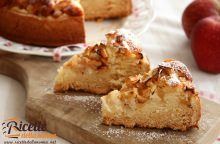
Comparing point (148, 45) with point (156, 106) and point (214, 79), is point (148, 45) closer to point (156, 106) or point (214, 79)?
point (214, 79)

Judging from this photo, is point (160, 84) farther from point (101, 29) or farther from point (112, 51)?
point (101, 29)

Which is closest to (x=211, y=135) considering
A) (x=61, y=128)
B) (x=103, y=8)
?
(x=61, y=128)

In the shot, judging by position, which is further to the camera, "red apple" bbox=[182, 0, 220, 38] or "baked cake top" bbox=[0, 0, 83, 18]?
"red apple" bbox=[182, 0, 220, 38]

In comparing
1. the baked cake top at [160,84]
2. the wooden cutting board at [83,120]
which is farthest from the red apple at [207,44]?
the baked cake top at [160,84]

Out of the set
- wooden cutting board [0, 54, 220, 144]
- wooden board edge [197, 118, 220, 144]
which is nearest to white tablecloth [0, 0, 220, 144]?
wooden cutting board [0, 54, 220, 144]

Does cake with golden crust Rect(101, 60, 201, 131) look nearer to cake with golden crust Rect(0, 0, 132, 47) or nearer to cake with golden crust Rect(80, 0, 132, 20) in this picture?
cake with golden crust Rect(0, 0, 132, 47)

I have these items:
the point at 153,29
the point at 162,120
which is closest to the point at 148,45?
the point at 153,29
